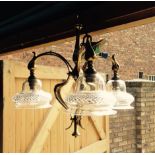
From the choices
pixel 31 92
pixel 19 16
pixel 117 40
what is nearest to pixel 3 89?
pixel 31 92

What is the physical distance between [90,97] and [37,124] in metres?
2.69

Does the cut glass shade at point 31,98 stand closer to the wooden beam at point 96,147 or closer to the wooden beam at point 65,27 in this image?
the wooden beam at point 65,27

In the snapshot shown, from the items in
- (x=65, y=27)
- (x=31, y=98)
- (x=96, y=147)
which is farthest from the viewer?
(x=96, y=147)

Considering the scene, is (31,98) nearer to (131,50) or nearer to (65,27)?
(65,27)

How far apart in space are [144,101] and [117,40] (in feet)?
10.4

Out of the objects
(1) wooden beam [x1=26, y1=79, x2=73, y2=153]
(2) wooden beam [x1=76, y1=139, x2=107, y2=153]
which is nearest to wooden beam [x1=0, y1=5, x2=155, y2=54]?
(1) wooden beam [x1=26, y1=79, x2=73, y2=153]

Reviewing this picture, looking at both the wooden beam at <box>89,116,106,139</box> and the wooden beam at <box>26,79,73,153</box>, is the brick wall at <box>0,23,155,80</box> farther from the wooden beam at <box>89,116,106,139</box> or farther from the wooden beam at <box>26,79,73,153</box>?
the wooden beam at <box>26,79,73,153</box>

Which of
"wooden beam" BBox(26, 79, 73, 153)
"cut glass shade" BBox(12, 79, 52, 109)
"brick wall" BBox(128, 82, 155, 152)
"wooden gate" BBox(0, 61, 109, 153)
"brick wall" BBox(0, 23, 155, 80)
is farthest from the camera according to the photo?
"brick wall" BBox(0, 23, 155, 80)

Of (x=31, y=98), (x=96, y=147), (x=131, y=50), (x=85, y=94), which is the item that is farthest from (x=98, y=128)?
(x=131, y=50)

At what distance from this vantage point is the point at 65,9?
5.57ft

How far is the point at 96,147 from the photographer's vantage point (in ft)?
17.3

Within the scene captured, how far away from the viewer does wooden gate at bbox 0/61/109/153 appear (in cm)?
372

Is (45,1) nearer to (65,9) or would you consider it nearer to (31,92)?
(65,9)

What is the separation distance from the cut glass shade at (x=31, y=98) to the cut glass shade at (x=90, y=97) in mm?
483
